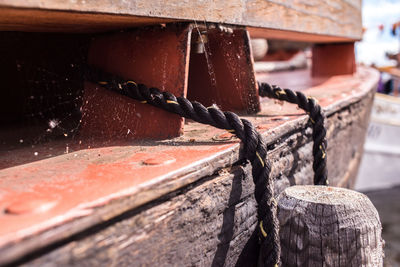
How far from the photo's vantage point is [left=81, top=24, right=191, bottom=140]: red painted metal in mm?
1718

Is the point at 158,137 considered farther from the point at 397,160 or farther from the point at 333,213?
the point at 397,160

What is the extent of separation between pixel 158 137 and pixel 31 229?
939 mm

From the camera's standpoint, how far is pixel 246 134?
1516mm

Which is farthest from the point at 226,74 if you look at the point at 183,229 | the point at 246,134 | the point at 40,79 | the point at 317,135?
the point at 183,229

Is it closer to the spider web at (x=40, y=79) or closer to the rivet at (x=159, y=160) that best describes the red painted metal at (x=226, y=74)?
the spider web at (x=40, y=79)

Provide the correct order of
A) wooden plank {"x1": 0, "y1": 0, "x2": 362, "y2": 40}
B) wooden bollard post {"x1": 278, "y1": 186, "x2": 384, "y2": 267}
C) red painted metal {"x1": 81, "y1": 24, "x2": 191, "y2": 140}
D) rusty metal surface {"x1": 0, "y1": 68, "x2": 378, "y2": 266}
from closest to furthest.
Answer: rusty metal surface {"x1": 0, "y1": 68, "x2": 378, "y2": 266} < wooden plank {"x1": 0, "y1": 0, "x2": 362, "y2": 40} < wooden bollard post {"x1": 278, "y1": 186, "x2": 384, "y2": 267} < red painted metal {"x1": 81, "y1": 24, "x2": 191, "y2": 140}

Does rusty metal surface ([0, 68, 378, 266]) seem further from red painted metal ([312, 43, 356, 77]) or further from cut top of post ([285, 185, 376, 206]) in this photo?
red painted metal ([312, 43, 356, 77])

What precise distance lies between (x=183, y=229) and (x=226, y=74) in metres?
1.26

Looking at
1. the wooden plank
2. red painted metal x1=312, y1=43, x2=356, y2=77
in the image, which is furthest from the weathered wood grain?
red painted metal x1=312, y1=43, x2=356, y2=77

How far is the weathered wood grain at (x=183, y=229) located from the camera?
890 millimetres

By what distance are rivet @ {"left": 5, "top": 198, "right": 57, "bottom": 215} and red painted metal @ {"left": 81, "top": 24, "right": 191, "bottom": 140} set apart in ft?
2.59

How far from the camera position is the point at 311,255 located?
1432 mm

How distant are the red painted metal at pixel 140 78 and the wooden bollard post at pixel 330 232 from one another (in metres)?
0.62

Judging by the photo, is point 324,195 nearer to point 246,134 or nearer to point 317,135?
point 246,134
